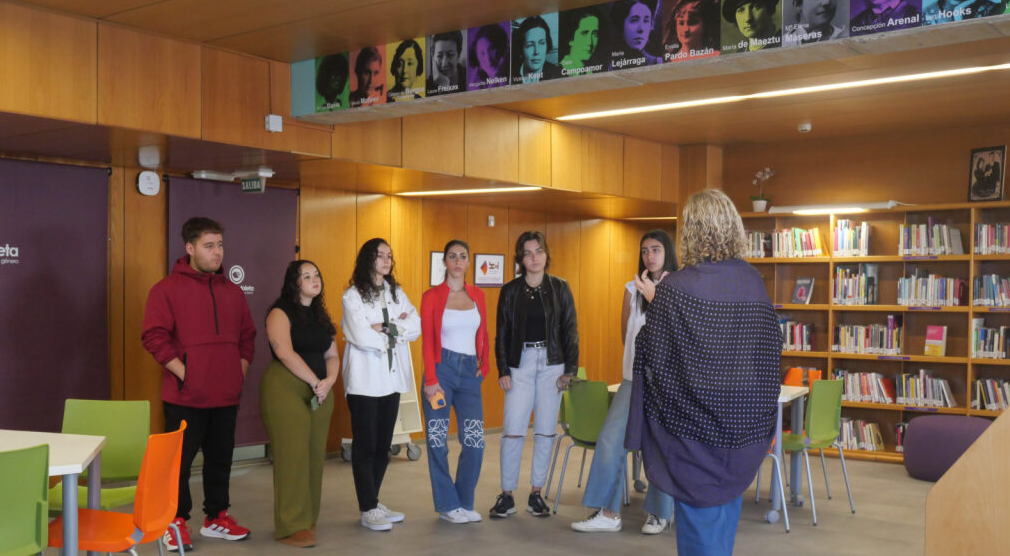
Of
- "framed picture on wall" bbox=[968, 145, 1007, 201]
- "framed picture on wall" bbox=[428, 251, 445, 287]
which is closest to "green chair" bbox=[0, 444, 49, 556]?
"framed picture on wall" bbox=[428, 251, 445, 287]

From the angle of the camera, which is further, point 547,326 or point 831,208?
point 831,208

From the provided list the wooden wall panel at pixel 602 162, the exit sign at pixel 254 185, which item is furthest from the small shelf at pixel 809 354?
the exit sign at pixel 254 185

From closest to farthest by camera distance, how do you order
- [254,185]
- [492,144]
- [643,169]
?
[254,185]
[492,144]
[643,169]

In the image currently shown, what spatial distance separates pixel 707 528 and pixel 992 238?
5942 millimetres

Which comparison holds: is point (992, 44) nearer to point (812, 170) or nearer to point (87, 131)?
point (812, 170)

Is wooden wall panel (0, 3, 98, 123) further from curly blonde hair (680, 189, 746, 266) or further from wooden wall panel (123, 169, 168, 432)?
curly blonde hair (680, 189, 746, 266)

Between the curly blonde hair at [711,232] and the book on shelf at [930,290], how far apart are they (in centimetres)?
570

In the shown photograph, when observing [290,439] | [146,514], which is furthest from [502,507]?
[146,514]

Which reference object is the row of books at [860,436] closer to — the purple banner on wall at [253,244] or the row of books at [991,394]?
the row of books at [991,394]

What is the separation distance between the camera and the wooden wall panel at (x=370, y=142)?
19.3ft

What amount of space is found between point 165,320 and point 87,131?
1.11 metres

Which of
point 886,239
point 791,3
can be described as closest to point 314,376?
point 791,3

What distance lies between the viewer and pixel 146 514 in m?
3.24

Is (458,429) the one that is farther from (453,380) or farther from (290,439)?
(290,439)
